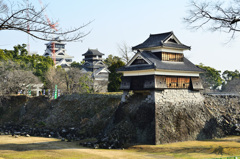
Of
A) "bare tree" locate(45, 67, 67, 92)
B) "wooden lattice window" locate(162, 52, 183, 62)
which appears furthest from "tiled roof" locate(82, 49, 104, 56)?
"wooden lattice window" locate(162, 52, 183, 62)

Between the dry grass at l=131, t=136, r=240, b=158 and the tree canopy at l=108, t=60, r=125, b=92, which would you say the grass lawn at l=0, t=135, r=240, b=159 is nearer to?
the dry grass at l=131, t=136, r=240, b=158

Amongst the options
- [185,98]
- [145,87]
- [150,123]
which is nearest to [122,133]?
[150,123]

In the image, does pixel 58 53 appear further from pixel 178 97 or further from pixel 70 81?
pixel 178 97

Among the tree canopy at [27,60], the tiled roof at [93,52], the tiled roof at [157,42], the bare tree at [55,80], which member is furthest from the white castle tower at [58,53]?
the tiled roof at [157,42]

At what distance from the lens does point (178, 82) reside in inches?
1065

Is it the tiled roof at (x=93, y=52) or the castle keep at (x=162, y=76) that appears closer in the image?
the castle keep at (x=162, y=76)

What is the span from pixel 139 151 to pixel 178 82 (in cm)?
765

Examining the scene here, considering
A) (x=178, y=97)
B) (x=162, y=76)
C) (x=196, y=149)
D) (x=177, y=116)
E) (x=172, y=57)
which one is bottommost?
(x=196, y=149)

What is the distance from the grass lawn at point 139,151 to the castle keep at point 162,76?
6.18 ft

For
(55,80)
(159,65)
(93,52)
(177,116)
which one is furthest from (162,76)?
(93,52)

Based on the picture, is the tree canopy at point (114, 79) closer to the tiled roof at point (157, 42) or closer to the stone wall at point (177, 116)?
the tiled roof at point (157, 42)

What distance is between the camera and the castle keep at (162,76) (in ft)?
83.3

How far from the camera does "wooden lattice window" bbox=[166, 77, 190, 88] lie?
2638cm

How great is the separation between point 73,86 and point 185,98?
1119 inches
